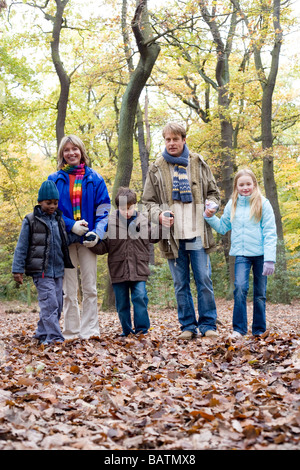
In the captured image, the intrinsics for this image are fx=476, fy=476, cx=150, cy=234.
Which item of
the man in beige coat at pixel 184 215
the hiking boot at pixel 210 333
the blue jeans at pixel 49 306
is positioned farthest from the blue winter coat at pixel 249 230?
the blue jeans at pixel 49 306

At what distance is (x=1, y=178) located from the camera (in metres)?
22.0

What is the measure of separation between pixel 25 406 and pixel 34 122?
63.8ft

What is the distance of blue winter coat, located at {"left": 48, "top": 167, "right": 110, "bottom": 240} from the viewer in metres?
5.82

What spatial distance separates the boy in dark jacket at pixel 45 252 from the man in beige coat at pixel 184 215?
1.11 meters

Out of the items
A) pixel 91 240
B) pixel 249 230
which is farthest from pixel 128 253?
pixel 249 230

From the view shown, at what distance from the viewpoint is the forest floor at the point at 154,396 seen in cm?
260

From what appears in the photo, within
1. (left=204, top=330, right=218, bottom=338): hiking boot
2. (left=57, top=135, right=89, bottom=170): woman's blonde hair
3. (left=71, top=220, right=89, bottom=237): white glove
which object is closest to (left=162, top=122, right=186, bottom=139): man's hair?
(left=57, top=135, right=89, bottom=170): woman's blonde hair

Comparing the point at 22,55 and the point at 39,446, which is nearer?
the point at 39,446

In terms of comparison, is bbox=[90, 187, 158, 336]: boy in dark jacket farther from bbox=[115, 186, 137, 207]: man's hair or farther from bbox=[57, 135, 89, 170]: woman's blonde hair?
bbox=[57, 135, 89, 170]: woman's blonde hair

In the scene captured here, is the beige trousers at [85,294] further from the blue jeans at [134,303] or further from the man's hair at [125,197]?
the man's hair at [125,197]

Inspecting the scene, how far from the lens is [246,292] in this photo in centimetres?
545

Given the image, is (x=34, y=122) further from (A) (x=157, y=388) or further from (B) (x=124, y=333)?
(A) (x=157, y=388)

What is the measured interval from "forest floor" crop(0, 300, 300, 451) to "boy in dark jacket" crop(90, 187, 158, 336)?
2.35ft

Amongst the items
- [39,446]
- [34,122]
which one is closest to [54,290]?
[39,446]
